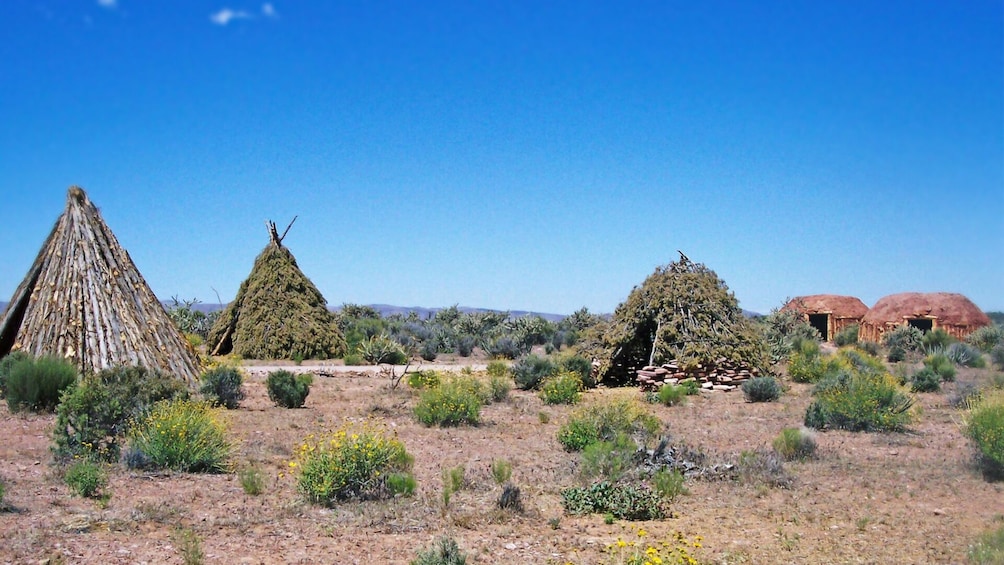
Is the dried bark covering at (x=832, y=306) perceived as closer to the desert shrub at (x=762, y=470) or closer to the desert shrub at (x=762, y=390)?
the desert shrub at (x=762, y=390)

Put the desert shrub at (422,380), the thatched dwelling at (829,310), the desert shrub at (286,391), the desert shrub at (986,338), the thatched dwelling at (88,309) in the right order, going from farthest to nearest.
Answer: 1. the thatched dwelling at (829,310)
2. the desert shrub at (986,338)
3. the desert shrub at (422,380)
4. the thatched dwelling at (88,309)
5. the desert shrub at (286,391)

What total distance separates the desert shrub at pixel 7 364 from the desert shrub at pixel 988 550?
12794 millimetres

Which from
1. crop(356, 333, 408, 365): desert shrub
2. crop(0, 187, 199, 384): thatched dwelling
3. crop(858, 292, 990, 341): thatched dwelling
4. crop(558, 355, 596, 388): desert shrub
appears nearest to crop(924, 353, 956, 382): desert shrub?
crop(558, 355, 596, 388): desert shrub

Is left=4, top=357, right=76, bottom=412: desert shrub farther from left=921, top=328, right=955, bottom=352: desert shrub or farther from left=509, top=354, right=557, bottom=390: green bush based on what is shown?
left=921, top=328, right=955, bottom=352: desert shrub

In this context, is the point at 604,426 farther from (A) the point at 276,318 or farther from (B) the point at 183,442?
(A) the point at 276,318

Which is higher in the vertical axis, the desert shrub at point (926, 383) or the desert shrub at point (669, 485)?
the desert shrub at point (926, 383)

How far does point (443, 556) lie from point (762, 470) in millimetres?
4639

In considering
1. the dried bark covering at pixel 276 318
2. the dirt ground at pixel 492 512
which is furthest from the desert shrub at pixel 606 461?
the dried bark covering at pixel 276 318

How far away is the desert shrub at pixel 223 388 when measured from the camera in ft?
43.6

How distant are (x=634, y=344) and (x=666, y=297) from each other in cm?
135

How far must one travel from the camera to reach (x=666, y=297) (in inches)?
703

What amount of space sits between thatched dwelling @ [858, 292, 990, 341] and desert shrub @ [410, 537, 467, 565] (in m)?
30.5

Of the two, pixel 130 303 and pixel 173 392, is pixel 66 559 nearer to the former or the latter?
pixel 173 392

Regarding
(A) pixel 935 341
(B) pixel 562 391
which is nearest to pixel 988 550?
(B) pixel 562 391
